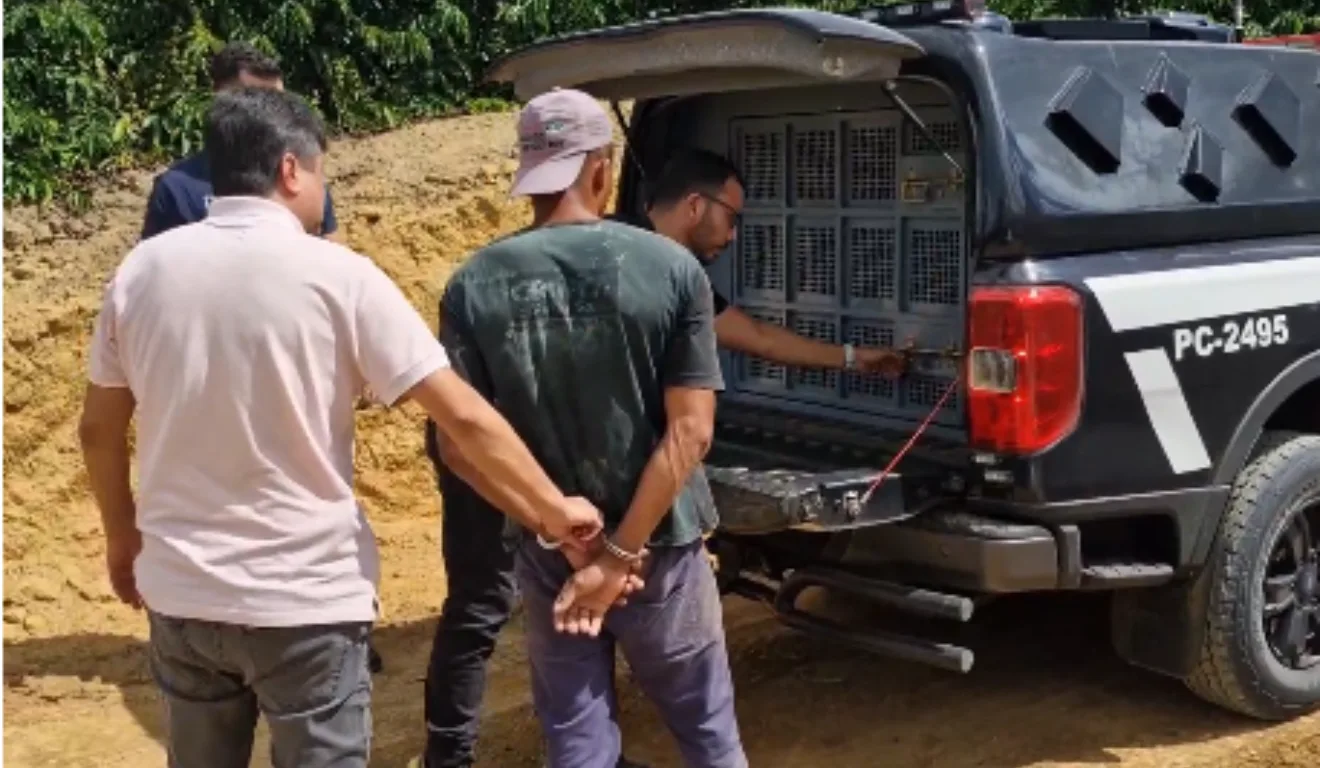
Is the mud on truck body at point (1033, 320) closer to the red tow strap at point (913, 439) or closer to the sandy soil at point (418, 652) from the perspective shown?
the red tow strap at point (913, 439)

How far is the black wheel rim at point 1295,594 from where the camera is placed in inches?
182

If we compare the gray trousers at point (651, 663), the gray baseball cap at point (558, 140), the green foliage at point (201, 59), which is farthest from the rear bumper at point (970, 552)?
the green foliage at point (201, 59)

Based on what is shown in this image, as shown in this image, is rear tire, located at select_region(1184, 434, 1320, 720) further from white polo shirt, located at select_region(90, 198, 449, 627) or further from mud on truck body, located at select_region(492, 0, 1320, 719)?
white polo shirt, located at select_region(90, 198, 449, 627)

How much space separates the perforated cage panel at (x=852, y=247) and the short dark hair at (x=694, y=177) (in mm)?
620

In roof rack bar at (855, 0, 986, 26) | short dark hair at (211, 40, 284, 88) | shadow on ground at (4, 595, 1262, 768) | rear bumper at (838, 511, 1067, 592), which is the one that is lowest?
shadow on ground at (4, 595, 1262, 768)

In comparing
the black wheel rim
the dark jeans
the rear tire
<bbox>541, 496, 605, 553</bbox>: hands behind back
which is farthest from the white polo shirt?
the black wheel rim

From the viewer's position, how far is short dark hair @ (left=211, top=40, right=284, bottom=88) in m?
5.15

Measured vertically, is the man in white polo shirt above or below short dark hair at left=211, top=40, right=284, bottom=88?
below

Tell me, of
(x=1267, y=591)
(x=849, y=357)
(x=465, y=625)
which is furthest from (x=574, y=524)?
(x=1267, y=591)

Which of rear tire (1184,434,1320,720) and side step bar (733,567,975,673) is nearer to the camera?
side step bar (733,567,975,673)

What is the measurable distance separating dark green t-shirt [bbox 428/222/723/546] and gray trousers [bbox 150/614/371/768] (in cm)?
56

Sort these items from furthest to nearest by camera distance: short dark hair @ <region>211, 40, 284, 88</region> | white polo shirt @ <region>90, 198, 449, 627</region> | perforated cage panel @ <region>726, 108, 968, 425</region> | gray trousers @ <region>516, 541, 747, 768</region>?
short dark hair @ <region>211, 40, 284, 88</region>, perforated cage panel @ <region>726, 108, 968, 425</region>, gray trousers @ <region>516, 541, 747, 768</region>, white polo shirt @ <region>90, 198, 449, 627</region>

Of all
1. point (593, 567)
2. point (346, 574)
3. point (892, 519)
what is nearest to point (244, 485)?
point (346, 574)

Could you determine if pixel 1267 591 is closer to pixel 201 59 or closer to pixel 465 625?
pixel 465 625
